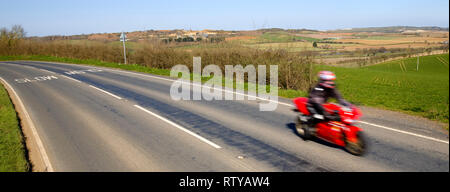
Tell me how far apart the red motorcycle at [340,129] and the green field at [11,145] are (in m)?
5.74

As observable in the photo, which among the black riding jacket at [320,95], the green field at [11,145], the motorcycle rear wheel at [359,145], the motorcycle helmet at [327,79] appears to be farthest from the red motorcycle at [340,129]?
the green field at [11,145]

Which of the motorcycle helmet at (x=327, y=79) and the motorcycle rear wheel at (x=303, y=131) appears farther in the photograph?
the motorcycle rear wheel at (x=303, y=131)

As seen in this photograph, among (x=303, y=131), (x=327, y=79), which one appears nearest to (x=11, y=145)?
(x=303, y=131)

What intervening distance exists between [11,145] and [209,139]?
14.7ft

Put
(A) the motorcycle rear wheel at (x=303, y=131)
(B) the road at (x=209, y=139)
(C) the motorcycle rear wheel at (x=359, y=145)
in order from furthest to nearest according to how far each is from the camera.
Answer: (A) the motorcycle rear wheel at (x=303, y=131) < (C) the motorcycle rear wheel at (x=359, y=145) < (B) the road at (x=209, y=139)

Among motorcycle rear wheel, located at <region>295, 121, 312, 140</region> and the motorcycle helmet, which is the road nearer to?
motorcycle rear wheel, located at <region>295, 121, 312, 140</region>

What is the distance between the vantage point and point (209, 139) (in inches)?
303

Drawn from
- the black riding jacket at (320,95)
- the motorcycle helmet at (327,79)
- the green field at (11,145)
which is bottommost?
the green field at (11,145)

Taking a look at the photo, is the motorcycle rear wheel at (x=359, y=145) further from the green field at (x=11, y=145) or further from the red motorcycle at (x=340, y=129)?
the green field at (x=11, y=145)

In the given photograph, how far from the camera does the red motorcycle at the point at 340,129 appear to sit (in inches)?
248
